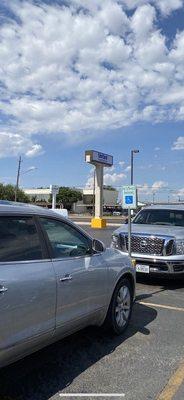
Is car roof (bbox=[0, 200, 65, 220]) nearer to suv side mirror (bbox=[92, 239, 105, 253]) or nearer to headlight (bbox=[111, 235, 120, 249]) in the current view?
suv side mirror (bbox=[92, 239, 105, 253])

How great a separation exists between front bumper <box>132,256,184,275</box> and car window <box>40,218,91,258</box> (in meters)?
4.14

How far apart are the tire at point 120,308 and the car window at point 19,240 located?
1.74m

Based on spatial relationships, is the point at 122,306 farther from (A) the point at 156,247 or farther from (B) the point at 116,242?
(B) the point at 116,242

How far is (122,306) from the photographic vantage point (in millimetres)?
6109

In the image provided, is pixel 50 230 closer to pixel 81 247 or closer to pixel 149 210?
pixel 81 247

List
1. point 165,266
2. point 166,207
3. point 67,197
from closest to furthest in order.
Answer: point 165,266 < point 166,207 < point 67,197

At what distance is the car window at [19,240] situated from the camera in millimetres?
4031

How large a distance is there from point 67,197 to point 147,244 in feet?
375

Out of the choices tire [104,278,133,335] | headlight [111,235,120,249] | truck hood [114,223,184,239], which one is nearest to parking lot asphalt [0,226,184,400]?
tire [104,278,133,335]

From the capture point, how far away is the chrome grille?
942cm

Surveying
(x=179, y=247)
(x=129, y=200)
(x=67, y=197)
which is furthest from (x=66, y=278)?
(x=67, y=197)

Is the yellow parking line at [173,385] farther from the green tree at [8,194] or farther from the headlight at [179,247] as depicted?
the green tree at [8,194]

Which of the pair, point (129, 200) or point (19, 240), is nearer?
point (19, 240)

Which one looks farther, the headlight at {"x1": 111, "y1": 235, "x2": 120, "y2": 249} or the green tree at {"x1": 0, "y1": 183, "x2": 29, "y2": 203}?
the green tree at {"x1": 0, "y1": 183, "x2": 29, "y2": 203}
